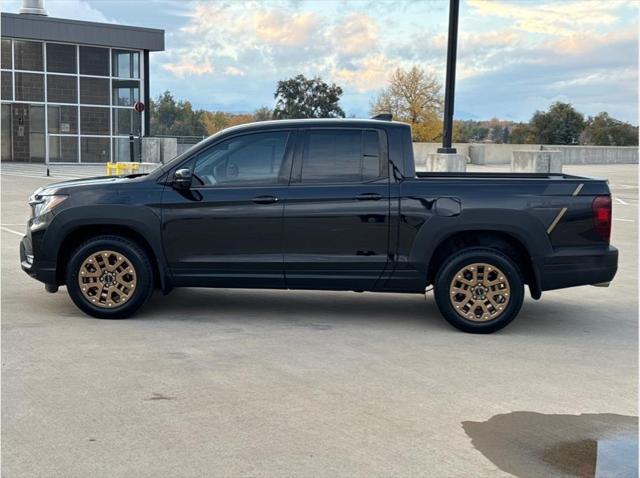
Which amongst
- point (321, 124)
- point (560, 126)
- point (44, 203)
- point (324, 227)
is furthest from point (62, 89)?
point (560, 126)

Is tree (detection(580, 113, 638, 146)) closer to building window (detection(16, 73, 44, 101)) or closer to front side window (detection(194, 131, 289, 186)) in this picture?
building window (detection(16, 73, 44, 101))

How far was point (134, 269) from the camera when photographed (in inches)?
295

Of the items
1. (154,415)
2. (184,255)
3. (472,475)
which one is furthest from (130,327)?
(472,475)

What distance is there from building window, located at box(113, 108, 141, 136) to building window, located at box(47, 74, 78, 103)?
2.17 meters

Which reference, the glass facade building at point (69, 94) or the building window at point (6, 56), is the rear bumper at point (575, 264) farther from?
the building window at point (6, 56)

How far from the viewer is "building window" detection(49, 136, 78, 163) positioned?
1524 inches

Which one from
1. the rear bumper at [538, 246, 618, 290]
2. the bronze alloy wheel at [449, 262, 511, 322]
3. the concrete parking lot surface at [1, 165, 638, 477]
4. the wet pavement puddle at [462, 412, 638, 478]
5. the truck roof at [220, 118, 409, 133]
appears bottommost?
the wet pavement puddle at [462, 412, 638, 478]

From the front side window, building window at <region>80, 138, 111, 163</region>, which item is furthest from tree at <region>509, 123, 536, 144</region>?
the front side window

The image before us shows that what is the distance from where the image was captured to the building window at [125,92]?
4062cm

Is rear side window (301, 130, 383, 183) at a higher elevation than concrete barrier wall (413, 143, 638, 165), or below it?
below

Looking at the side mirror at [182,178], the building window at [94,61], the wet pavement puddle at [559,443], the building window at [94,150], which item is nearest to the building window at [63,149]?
the building window at [94,150]

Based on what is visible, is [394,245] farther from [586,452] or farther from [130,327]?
[586,452]

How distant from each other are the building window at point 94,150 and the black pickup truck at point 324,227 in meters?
33.2

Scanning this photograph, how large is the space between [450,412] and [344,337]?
204cm
